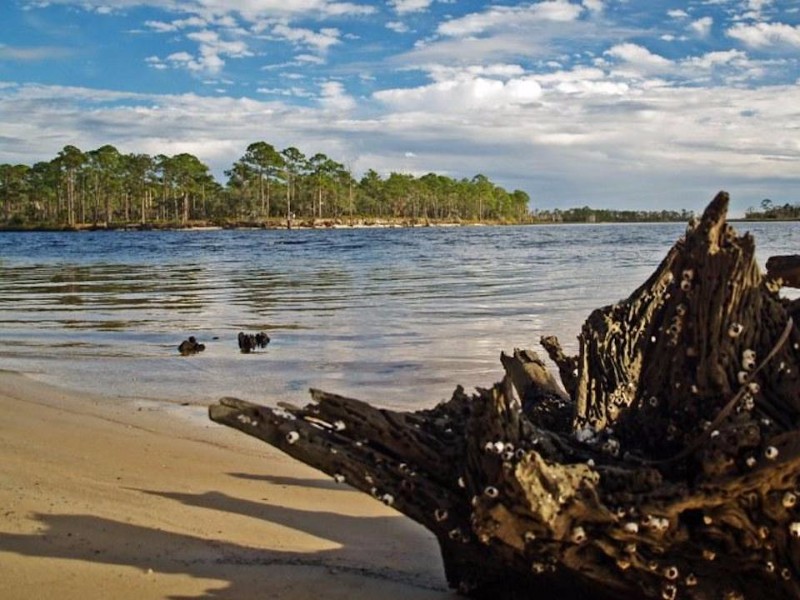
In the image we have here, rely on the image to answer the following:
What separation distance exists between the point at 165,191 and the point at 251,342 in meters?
135

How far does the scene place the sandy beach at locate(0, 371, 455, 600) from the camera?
11.9 feet

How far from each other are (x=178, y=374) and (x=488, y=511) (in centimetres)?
733

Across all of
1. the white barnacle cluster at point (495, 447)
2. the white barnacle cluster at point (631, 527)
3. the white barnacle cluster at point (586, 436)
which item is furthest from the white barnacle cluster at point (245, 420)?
the white barnacle cluster at point (631, 527)

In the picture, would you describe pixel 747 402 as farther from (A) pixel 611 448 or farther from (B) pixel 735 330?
(A) pixel 611 448

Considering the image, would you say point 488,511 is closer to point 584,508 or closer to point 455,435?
point 584,508

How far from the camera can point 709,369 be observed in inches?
121

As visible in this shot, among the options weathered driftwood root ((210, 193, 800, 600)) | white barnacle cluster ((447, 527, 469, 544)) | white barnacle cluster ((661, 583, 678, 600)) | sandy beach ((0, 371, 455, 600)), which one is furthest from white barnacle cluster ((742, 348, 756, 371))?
sandy beach ((0, 371, 455, 600))

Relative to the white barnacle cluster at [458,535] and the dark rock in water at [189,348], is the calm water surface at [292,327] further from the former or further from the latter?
the white barnacle cluster at [458,535]

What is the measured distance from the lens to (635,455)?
10.3ft

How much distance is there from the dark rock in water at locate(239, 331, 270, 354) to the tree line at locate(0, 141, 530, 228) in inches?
4482

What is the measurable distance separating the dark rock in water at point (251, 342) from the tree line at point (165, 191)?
113835mm

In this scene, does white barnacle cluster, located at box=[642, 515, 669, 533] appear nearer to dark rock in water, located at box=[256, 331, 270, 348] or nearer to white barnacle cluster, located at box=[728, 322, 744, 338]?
white barnacle cluster, located at box=[728, 322, 744, 338]

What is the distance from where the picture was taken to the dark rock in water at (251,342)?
36.2 ft

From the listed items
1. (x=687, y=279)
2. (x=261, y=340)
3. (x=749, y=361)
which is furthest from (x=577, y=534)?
(x=261, y=340)
